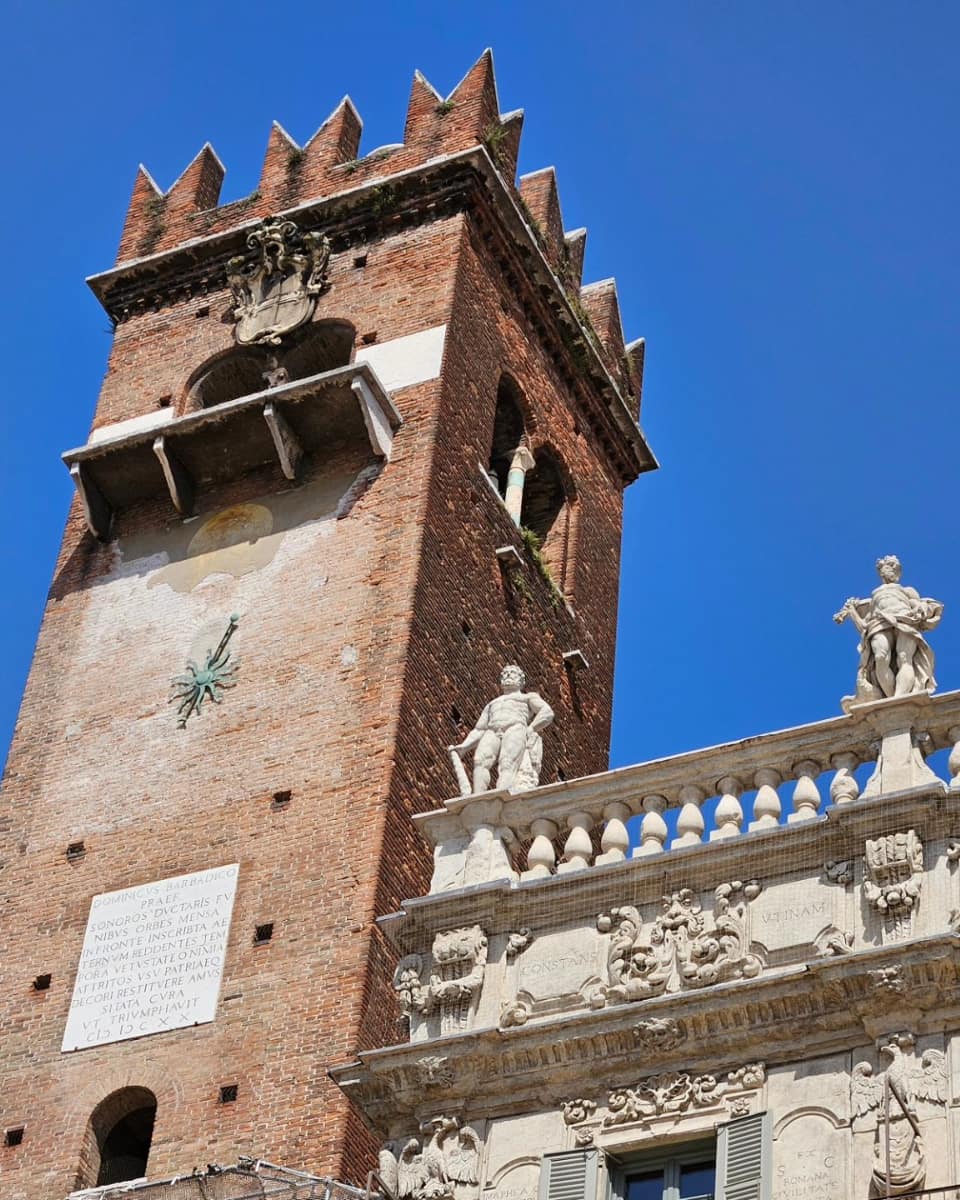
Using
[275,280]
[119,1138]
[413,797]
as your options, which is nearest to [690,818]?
[413,797]

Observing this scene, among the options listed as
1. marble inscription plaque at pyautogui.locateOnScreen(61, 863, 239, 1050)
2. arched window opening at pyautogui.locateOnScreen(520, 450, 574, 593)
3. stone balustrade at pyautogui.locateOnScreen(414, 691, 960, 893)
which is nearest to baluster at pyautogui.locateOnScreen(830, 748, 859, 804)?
stone balustrade at pyautogui.locateOnScreen(414, 691, 960, 893)

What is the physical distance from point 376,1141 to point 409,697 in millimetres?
5098

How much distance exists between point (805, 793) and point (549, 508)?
1392 centimetres

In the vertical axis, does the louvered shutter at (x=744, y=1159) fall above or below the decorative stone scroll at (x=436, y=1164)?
below

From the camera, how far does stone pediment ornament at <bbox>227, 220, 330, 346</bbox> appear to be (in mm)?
32156

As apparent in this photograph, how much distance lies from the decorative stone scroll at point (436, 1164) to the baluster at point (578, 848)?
86.6 inches

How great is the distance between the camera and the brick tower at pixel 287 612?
25.0 metres

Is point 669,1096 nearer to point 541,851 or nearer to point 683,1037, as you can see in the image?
point 683,1037

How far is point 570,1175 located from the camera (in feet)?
61.9

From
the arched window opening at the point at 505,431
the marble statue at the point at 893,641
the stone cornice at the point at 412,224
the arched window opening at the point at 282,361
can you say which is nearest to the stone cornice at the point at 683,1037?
the marble statue at the point at 893,641

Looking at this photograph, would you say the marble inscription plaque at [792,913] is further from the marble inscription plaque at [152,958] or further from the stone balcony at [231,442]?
the stone balcony at [231,442]

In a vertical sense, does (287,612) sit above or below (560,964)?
above

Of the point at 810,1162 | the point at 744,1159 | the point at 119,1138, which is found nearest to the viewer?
the point at 810,1162

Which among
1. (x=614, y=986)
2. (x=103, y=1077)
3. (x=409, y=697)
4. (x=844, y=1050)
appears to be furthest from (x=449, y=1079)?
(x=409, y=697)
